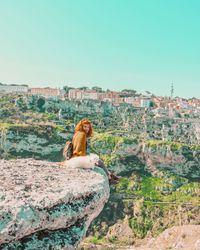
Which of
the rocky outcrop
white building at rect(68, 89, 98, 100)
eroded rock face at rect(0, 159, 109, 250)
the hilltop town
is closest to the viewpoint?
eroded rock face at rect(0, 159, 109, 250)

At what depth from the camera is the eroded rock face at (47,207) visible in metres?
5.00

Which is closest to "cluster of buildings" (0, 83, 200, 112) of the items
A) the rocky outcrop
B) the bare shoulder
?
the rocky outcrop

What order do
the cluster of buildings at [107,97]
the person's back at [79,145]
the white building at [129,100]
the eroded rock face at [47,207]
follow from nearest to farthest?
the eroded rock face at [47,207] < the person's back at [79,145] < the cluster of buildings at [107,97] < the white building at [129,100]

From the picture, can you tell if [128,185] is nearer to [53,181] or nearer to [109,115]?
[109,115]

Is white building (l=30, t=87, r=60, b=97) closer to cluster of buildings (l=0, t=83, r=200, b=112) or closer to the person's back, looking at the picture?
cluster of buildings (l=0, t=83, r=200, b=112)

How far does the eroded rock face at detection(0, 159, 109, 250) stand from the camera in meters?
5.00

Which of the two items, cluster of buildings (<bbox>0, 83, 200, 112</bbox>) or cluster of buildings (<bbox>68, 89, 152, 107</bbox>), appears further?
cluster of buildings (<bbox>68, 89, 152, 107</bbox>)

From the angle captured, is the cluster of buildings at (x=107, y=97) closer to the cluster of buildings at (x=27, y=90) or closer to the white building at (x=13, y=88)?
the cluster of buildings at (x=27, y=90)

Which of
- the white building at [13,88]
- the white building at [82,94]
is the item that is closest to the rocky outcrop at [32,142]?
the white building at [82,94]

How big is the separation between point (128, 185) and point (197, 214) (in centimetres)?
1680

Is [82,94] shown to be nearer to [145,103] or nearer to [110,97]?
[110,97]

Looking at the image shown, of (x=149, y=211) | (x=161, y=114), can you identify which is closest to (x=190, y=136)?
(x=161, y=114)

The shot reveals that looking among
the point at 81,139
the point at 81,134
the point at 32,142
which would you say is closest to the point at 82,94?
the point at 32,142

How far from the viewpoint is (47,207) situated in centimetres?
534
